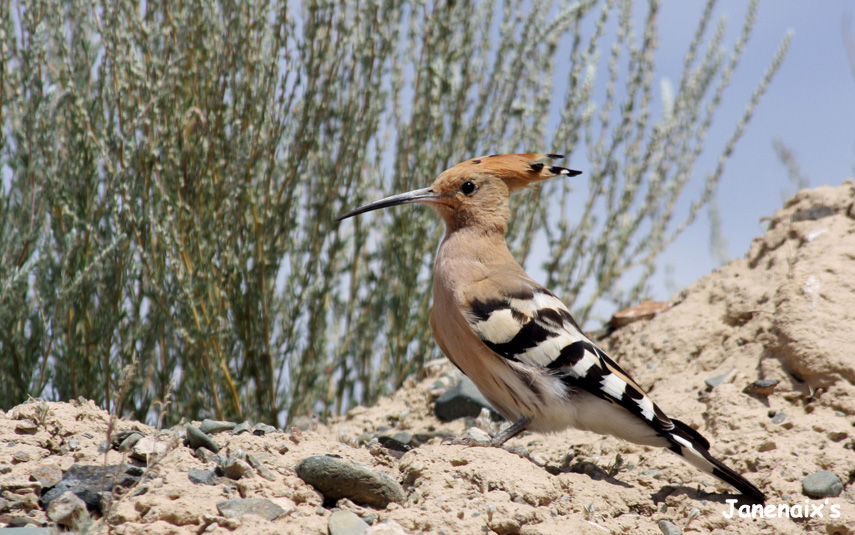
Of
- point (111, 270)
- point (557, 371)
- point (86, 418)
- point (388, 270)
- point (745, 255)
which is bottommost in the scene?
point (86, 418)

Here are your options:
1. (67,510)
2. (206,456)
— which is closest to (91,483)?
(67,510)

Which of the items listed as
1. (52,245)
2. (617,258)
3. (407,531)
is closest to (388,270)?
(617,258)

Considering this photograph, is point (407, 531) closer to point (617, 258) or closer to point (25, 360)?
point (25, 360)

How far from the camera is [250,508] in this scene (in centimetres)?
216

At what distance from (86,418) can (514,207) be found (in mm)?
3085

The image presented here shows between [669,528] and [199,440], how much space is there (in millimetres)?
1531

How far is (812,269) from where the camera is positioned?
142 inches

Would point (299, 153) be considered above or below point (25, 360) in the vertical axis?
above

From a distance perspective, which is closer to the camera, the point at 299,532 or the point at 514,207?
the point at 299,532

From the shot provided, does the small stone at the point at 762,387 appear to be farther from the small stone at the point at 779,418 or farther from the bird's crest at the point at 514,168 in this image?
the bird's crest at the point at 514,168

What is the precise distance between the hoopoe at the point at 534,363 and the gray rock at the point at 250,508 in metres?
1.04

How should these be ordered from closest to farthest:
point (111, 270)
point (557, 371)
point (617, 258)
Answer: point (557, 371) < point (111, 270) < point (617, 258)

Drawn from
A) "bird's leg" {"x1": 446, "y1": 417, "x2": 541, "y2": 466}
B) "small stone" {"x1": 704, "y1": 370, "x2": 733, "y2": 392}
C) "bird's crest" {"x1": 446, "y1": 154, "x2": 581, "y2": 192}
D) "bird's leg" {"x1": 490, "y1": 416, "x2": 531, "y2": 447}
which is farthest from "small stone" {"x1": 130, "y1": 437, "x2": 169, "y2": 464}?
"small stone" {"x1": 704, "y1": 370, "x2": 733, "y2": 392}

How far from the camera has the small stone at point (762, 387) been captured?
332cm
